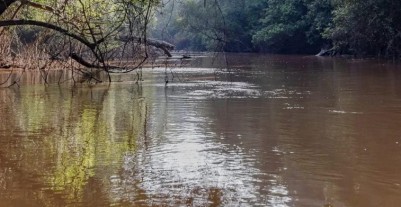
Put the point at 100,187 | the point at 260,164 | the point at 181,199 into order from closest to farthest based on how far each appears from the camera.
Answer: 1. the point at 181,199
2. the point at 100,187
3. the point at 260,164

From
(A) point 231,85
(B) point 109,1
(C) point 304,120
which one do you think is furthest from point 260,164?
(A) point 231,85

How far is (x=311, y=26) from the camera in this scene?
43750mm

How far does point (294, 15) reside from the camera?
46031mm

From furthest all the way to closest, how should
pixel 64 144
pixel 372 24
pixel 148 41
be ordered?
pixel 372 24, pixel 148 41, pixel 64 144

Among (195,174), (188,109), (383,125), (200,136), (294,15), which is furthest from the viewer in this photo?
(294,15)

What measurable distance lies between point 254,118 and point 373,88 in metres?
5.43

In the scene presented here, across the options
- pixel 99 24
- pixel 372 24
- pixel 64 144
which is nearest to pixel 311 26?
pixel 372 24

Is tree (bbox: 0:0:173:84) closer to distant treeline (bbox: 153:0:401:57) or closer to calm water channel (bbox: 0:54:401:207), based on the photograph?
calm water channel (bbox: 0:54:401:207)

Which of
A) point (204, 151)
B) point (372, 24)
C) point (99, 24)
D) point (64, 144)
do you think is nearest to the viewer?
point (204, 151)

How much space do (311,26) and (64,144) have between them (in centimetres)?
3890

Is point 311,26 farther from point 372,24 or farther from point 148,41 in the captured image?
point 148,41

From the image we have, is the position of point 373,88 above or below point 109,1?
below

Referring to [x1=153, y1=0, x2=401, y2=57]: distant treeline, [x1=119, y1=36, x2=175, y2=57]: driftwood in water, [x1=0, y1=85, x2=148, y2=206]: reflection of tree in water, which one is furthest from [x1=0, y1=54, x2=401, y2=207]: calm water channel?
[x1=153, y1=0, x2=401, y2=57]: distant treeline

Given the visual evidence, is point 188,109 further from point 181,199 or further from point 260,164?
point 181,199
